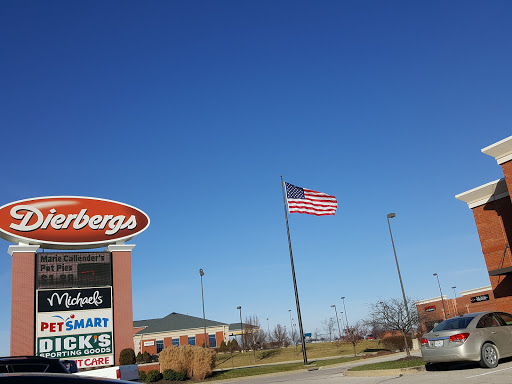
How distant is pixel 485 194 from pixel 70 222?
1072 inches

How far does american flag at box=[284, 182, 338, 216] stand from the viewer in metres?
27.1

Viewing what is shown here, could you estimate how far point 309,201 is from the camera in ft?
91.0

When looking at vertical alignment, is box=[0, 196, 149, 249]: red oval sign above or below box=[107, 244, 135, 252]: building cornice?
above

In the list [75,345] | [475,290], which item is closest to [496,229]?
[75,345]

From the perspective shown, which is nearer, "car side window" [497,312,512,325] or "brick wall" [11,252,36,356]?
"car side window" [497,312,512,325]

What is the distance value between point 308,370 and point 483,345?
1395 cm

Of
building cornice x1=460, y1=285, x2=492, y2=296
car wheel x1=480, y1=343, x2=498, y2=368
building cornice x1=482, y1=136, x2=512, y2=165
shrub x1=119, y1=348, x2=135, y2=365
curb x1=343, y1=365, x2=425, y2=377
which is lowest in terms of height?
curb x1=343, y1=365, x2=425, y2=377

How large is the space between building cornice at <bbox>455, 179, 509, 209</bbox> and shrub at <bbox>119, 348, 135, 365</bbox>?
23158 mm

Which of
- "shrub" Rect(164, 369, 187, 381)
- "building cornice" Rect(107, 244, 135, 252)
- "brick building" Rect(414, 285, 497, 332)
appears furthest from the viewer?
"brick building" Rect(414, 285, 497, 332)

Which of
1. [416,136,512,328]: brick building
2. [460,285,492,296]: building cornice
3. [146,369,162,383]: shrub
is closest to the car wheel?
[416,136,512,328]: brick building

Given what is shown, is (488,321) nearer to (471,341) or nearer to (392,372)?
(471,341)

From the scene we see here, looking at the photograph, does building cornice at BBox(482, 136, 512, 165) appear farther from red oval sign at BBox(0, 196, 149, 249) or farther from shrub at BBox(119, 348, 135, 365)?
shrub at BBox(119, 348, 135, 365)

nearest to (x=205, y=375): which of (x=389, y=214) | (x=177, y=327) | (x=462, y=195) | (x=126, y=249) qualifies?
(x=126, y=249)

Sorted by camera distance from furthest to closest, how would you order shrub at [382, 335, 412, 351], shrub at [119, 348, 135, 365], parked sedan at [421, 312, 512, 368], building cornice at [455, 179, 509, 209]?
shrub at [382, 335, 412, 351] → shrub at [119, 348, 135, 365] → building cornice at [455, 179, 509, 209] → parked sedan at [421, 312, 512, 368]
